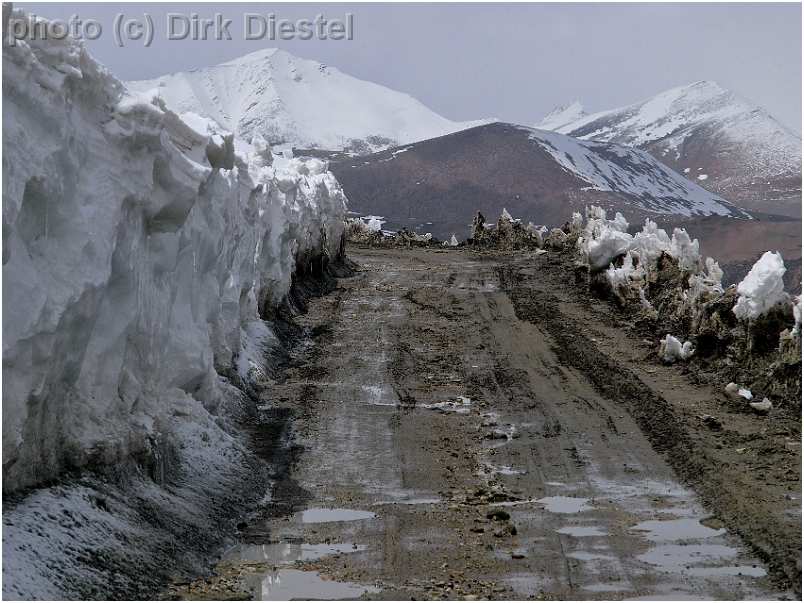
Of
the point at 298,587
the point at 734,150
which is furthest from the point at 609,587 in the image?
the point at 734,150

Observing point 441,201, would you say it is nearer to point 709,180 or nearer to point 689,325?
point 709,180

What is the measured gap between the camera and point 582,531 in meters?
9.35

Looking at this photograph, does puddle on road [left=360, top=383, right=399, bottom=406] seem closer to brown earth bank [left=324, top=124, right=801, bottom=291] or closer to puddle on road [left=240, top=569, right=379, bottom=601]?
puddle on road [left=240, top=569, right=379, bottom=601]

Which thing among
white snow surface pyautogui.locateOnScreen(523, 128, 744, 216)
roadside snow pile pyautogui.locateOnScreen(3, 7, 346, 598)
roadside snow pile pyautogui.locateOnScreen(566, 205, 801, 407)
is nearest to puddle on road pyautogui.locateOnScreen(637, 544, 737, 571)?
roadside snow pile pyautogui.locateOnScreen(3, 7, 346, 598)

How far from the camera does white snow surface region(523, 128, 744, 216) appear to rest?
86.8 metres

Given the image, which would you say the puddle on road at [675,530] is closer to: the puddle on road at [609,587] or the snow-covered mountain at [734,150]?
the puddle on road at [609,587]

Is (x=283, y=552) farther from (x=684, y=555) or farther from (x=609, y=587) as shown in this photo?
(x=684, y=555)

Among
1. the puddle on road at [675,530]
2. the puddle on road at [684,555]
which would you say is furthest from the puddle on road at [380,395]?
the puddle on road at [684,555]

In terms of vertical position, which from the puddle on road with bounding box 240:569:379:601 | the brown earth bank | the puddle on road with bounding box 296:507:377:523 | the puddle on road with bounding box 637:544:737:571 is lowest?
the brown earth bank

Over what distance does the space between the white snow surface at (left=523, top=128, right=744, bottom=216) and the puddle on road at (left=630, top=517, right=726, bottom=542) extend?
241 feet

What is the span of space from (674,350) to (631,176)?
261ft

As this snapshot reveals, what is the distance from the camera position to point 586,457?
12031 millimetres

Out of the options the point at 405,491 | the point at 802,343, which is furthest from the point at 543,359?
the point at 405,491

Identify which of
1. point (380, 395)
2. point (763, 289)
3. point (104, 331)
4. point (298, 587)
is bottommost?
point (380, 395)
